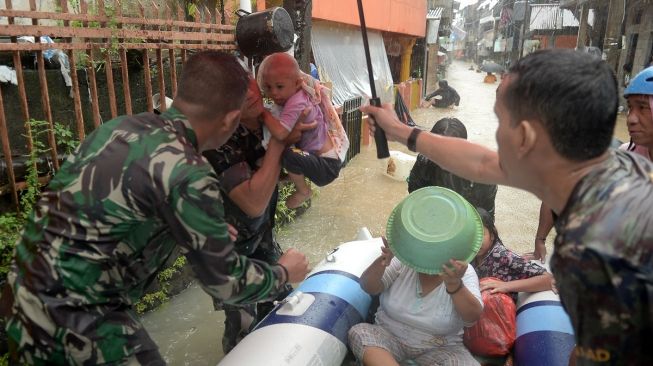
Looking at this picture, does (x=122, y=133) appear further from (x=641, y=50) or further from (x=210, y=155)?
(x=641, y=50)

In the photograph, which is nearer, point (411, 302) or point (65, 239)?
point (65, 239)

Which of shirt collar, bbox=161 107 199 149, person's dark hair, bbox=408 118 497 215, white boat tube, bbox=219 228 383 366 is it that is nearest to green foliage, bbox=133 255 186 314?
white boat tube, bbox=219 228 383 366

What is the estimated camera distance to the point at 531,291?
10.3 ft

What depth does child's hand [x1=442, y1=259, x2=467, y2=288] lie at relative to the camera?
2307 mm

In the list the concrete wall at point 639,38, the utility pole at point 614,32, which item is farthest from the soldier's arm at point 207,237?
the utility pole at point 614,32

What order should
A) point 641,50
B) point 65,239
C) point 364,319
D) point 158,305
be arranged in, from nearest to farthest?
point 65,239 → point 364,319 → point 158,305 → point 641,50

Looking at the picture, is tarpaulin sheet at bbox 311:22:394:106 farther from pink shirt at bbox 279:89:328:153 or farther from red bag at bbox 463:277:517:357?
red bag at bbox 463:277:517:357

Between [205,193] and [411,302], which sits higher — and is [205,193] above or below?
above

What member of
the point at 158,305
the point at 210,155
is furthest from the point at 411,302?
the point at 158,305

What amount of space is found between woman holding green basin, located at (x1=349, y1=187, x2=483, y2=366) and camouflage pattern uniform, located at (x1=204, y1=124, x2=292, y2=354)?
69 cm

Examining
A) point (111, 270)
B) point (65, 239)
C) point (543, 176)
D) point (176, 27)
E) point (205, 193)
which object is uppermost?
point (176, 27)

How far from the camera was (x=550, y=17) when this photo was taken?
31.0m

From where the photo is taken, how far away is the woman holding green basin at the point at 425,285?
2.39 meters

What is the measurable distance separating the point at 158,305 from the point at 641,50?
18.6 m
